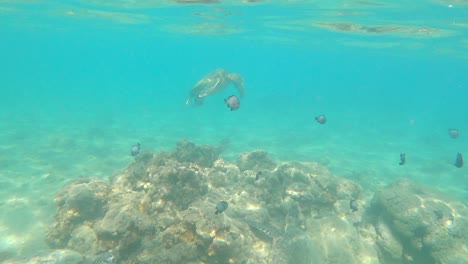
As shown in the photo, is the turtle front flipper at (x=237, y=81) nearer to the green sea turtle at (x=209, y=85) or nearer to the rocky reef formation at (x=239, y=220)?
the green sea turtle at (x=209, y=85)

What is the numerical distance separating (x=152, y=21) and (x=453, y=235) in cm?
3325

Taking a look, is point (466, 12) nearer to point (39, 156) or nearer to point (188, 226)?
point (188, 226)

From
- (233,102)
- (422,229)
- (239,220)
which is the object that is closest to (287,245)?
(239,220)

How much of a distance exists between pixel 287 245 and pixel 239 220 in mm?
1461

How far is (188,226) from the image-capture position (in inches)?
267

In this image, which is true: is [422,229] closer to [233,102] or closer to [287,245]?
[287,245]

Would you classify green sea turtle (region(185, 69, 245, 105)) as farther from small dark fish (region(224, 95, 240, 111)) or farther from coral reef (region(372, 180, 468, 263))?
coral reef (region(372, 180, 468, 263))

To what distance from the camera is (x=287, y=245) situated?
803 cm

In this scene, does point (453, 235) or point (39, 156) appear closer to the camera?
point (453, 235)

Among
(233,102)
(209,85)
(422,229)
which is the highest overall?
(233,102)

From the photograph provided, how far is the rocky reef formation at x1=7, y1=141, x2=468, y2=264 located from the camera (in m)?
6.76

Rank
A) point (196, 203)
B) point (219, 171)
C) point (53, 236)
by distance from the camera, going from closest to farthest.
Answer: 1. point (196, 203)
2. point (53, 236)
3. point (219, 171)

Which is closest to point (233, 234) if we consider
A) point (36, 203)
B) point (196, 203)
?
point (196, 203)

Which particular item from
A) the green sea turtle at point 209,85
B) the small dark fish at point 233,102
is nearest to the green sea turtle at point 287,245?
the small dark fish at point 233,102
